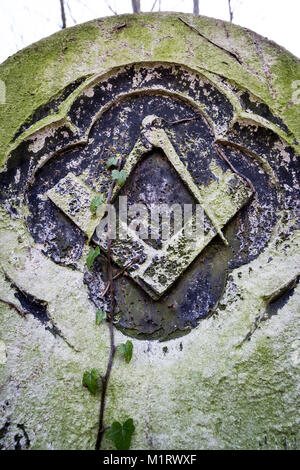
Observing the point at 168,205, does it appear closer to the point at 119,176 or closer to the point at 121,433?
the point at 119,176

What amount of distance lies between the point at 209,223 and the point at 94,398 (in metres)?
0.88

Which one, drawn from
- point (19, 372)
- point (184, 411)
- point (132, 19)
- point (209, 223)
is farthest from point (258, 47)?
point (19, 372)

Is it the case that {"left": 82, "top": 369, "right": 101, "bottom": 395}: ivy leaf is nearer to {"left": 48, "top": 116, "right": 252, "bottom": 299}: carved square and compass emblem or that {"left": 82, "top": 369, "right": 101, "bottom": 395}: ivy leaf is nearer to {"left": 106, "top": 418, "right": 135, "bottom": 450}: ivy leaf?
{"left": 106, "top": 418, "right": 135, "bottom": 450}: ivy leaf

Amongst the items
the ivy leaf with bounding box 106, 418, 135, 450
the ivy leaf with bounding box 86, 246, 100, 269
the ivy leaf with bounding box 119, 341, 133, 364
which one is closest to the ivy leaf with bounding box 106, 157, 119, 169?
the ivy leaf with bounding box 86, 246, 100, 269

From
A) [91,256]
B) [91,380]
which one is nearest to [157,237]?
[91,256]

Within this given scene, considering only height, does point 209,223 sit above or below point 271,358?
above

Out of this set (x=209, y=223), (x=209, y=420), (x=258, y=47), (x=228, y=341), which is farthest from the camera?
(x=258, y=47)

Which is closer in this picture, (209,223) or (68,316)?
(68,316)

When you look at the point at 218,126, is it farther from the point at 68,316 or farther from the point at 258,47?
the point at 68,316

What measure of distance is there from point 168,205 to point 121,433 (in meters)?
0.97

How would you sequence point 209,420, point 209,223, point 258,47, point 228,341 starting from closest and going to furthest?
1. point 209,420
2. point 228,341
3. point 209,223
4. point 258,47

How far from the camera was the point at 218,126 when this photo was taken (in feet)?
5.23

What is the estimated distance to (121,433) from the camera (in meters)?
1.20

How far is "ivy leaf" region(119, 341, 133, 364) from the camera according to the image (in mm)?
1338
